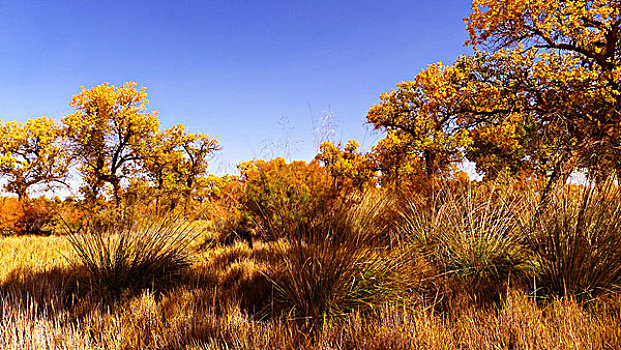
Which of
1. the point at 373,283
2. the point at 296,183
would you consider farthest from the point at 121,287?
the point at 373,283

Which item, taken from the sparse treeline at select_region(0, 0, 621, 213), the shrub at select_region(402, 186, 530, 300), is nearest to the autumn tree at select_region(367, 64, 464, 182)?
the sparse treeline at select_region(0, 0, 621, 213)

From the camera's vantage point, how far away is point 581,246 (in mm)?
2197

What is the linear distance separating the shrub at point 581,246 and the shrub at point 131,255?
321 cm

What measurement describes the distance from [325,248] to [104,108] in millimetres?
14659

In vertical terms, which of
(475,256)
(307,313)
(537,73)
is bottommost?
(307,313)

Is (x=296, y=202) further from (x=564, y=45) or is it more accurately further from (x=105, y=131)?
(x=105, y=131)

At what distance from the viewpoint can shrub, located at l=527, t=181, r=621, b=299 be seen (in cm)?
216

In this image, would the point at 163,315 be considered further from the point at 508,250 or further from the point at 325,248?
the point at 508,250

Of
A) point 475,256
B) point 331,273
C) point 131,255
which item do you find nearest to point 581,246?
point 475,256

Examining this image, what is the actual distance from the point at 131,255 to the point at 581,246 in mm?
3865

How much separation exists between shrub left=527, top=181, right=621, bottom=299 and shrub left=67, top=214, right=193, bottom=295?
3213mm

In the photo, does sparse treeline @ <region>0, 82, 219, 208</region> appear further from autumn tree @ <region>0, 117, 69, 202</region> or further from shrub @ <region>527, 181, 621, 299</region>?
shrub @ <region>527, 181, 621, 299</region>

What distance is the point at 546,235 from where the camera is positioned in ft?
7.78

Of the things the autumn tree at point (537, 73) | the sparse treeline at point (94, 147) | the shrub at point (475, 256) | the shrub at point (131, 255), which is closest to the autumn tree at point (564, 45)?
the autumn tree at point (537, 73)
